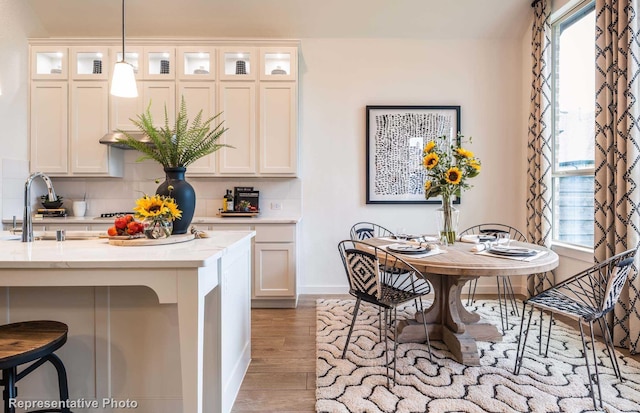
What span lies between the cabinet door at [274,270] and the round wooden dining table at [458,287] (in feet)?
3.48

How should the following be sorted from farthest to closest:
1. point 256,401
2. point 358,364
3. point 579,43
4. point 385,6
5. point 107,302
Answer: point 385,6 < point 579,43 < point 358,364 < point 256,401 < point 107,302

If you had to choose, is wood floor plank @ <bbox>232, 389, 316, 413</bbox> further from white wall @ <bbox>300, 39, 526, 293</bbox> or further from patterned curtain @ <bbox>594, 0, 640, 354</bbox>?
patterned curtain @ <bbox>594, 0, 640, 354</bbox>

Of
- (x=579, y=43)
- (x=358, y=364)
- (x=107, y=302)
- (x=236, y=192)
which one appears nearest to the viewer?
(x=107, y=302)

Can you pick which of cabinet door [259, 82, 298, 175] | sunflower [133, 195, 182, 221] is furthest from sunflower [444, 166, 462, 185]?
sunflower [133, 195, 182, 221]

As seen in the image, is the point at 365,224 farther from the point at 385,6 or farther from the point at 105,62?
the point at 105,62

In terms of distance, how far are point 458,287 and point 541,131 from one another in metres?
2.10

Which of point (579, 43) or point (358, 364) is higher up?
point (579, 43)

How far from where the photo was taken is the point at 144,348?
1608 mm

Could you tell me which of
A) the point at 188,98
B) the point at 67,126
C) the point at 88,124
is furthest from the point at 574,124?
the point at 67,126

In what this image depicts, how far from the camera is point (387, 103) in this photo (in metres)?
4.03

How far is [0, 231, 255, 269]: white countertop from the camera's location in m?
1.27

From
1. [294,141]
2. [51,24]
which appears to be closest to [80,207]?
[51,24]

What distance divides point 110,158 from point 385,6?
11.5ft

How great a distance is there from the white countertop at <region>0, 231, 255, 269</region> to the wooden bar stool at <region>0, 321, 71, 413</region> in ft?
0.93
